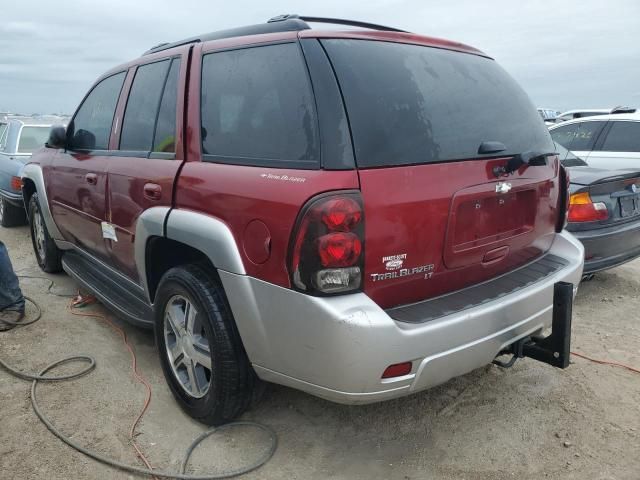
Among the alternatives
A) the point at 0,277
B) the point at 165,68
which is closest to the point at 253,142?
the point at 165,68

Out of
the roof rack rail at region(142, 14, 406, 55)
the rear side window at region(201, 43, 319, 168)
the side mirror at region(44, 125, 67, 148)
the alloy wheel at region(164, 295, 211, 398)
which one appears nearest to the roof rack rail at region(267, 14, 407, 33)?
the roof rack rail at region(142, 14, 406, 55)

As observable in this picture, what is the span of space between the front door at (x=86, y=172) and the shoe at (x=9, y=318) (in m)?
0.68

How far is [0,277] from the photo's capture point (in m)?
4.06

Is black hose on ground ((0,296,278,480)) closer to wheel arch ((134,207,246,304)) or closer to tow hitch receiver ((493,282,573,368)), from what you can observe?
wheel arch ((134,207,246,304))

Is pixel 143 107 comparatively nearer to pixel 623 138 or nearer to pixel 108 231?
pixel 108 231

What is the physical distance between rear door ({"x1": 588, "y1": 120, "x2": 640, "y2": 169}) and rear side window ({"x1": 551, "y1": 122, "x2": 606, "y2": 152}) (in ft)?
0.43

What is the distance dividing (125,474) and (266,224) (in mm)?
1344

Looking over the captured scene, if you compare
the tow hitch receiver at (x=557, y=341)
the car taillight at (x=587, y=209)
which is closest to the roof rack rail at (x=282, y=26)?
the tow hitch receiver at (x=557, y=341)

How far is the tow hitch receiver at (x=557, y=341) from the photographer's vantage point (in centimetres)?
245

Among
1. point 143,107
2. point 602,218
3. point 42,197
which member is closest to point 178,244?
point 143,107

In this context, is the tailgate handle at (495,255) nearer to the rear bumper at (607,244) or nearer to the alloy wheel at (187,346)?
the alloy wheel at (187,346)

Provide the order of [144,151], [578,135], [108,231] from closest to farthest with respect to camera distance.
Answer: [144,151]
[108,231]
[578,135]

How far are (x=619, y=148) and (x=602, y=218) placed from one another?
303 cm

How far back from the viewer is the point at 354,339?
202 centimetres
